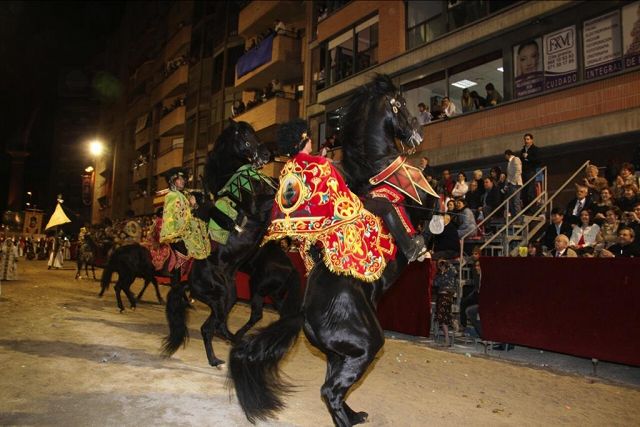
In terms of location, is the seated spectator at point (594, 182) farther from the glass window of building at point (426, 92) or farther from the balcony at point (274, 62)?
the balcony at point (274, 62)

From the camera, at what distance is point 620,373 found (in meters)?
6.79

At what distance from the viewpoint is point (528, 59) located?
1391 centimetres

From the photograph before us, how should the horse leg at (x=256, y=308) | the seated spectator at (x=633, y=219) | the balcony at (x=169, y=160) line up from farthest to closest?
the balcony at (x=169, y=160)
the seated spectator at (x=633, y=219)
the horse leg at (x=256, y=308)

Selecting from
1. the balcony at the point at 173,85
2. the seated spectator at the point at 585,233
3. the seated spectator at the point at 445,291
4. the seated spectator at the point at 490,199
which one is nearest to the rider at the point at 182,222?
the seated spectator at the point at 445,291

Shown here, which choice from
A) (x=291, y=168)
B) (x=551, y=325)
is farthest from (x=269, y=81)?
(x=291, y=168)

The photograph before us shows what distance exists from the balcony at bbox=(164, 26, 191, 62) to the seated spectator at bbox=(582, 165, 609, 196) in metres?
32.8

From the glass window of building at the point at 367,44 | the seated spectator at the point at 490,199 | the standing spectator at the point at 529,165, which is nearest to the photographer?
the standing spectator at the point at 529,165

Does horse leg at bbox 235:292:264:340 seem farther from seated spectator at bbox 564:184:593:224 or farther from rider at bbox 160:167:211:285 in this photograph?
seated spectator at bbox 564:184:593:224

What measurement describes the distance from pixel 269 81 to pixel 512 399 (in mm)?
24581

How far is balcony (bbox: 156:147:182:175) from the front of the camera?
34.7m

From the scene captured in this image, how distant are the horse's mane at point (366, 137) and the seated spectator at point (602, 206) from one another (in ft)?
19.6

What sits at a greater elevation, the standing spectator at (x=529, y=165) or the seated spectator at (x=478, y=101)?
the seated spectator at (x=478, y=101)

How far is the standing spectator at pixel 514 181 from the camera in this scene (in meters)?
10.9

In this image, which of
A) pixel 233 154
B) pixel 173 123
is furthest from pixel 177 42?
pixel 233 154
